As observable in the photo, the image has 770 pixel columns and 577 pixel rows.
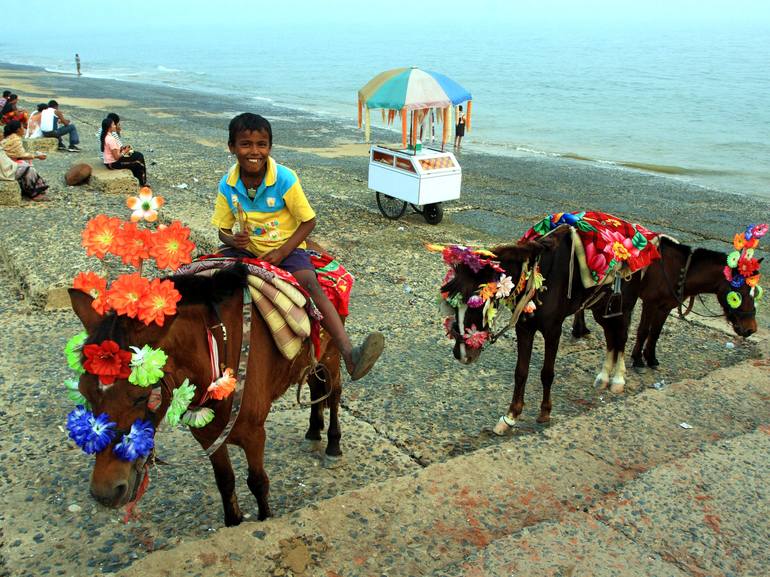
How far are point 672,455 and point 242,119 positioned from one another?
377 cm

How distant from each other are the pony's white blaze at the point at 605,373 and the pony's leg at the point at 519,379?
4.38ft

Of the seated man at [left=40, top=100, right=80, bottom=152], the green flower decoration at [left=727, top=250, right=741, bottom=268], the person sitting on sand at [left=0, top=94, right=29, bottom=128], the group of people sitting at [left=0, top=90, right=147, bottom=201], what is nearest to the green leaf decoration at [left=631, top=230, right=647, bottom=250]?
the green flower decoration at [left=727, top=250, right=741, bottom=268]

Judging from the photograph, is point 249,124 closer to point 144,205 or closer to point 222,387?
point 144,205

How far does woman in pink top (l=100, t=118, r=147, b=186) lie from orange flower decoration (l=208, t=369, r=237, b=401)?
1067cm

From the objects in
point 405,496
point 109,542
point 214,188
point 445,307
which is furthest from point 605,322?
point 214,188

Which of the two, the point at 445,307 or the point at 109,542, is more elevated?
the point at 445,307

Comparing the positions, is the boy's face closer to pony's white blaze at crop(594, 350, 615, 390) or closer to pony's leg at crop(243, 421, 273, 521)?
pony's leg at crop(243, 421, 273, 521)

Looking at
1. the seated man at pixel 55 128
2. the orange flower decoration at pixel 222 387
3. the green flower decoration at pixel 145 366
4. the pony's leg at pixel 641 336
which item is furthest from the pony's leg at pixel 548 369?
the seated man at pixel 55 128

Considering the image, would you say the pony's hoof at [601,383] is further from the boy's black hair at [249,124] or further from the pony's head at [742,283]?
the boy's black hair at [249,124]

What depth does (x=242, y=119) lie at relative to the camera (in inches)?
159

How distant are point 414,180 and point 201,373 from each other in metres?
8.93

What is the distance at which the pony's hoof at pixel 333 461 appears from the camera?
4883mm

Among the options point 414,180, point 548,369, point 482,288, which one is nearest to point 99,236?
point 482,288

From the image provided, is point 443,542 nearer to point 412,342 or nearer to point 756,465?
point 756,465
